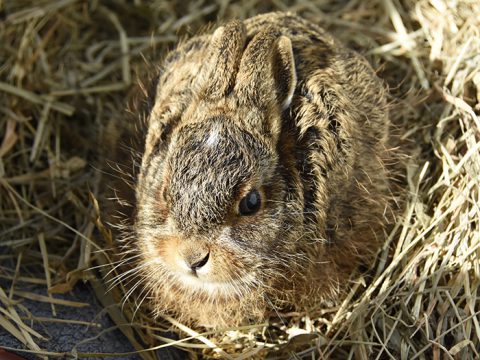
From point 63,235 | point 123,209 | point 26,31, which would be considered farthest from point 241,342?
point 26,31

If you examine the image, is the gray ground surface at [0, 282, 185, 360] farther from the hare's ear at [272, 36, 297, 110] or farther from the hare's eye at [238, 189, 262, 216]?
the hare's ear at [272, 36, 297, 110]

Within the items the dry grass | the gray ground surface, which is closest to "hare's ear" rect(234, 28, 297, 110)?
the dry grass

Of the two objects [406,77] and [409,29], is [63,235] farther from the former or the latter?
[409,29]

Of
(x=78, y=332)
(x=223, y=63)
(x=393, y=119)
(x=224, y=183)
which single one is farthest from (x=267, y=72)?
(x=78, y=332)

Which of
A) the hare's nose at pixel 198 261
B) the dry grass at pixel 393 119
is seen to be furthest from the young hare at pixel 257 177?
the dry grass at pixel 393 119

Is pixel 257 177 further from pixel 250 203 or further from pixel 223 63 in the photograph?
pixel 223 63

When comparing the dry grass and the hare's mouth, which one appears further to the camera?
the dry grass

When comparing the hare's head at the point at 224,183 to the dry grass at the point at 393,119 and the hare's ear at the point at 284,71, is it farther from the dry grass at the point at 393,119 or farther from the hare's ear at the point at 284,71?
the dry grass at the point at 393,119
